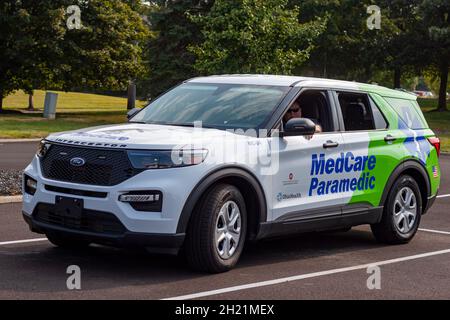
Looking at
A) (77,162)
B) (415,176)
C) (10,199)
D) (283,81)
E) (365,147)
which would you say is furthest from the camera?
(10,199)

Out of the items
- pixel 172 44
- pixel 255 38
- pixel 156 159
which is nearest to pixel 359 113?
pixel 156 159

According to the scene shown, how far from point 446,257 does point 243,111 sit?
107 inches

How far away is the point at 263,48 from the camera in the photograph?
92.2 feet

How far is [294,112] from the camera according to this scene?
8.38 metres

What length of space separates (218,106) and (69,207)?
6.41ft

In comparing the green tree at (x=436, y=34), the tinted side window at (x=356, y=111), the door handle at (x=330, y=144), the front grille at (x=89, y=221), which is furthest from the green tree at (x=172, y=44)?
the front grille at (x=89, y=221)

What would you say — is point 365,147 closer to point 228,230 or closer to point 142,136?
point 228,230

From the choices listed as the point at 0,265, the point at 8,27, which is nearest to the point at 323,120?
the point at 0,265

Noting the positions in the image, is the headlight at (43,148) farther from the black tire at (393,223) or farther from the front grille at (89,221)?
the black tire at (393,223)

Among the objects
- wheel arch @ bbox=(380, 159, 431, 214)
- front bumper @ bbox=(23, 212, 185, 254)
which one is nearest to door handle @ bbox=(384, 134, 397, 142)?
wheel arch @ bbox=(380, 159, 431, 214)

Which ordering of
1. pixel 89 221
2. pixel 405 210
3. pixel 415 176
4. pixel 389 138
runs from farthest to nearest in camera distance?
1. pixel 415 176
2. pixel 405 210
3. pixel 389 138
4. pixel 89 221

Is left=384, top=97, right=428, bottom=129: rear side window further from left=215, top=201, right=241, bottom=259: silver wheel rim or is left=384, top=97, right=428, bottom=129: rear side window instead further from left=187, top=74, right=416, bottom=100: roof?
left=215, top=201, right=241, bottom=259: silver wheel rim

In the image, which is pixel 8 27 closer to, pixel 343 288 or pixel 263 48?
pixel 263 48

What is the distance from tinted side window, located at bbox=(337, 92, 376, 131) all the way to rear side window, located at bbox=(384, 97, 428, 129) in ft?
1.51
